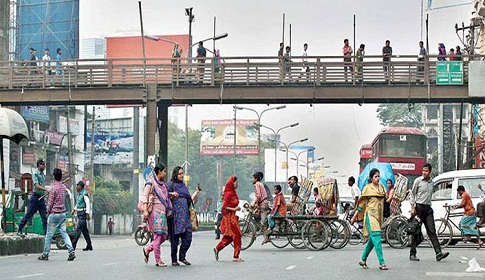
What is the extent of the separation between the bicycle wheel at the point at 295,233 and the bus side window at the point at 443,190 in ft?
13.8

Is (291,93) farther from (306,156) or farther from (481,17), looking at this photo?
(306,156)

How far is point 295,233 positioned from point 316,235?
522mm

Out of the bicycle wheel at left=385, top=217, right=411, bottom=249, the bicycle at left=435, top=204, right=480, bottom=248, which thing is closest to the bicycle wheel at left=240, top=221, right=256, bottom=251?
the bicycle wheel at left=385, top=217, right=411, bottom=249

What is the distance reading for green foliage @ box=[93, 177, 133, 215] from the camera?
81562 millimetres

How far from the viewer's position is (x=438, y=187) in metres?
28.0

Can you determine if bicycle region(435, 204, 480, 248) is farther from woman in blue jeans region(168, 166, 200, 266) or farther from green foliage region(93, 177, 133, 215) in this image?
green foliage region(93, 177, 133, 215)

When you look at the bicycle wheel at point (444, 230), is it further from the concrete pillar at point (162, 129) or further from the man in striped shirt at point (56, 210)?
the concrete pillar at point (162, 129)

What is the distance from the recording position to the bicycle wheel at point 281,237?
1023 inches

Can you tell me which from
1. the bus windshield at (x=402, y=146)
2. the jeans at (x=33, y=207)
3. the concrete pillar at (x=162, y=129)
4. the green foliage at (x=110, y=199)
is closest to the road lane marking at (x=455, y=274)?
the jeans at (x=33, y=207)

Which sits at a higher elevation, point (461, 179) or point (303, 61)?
point (303, 61)

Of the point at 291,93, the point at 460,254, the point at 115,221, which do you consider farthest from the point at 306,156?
the point at 460,254

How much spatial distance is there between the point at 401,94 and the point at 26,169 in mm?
37210

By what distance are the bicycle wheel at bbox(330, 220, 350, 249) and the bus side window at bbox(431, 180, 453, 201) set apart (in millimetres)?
3110

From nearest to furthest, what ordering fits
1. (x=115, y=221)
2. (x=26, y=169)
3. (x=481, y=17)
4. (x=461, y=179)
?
(x=461, y=179)
(x=481, y=17)
(x=26, y=169)
(x=115, y=221)
